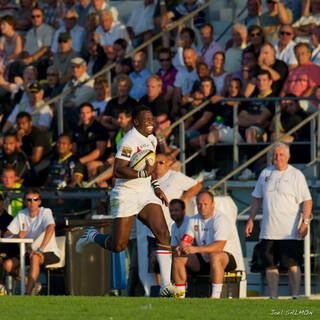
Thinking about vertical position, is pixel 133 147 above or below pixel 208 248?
above

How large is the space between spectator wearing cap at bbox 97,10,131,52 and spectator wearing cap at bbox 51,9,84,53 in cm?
78

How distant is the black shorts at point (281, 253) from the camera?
12648 millimetres

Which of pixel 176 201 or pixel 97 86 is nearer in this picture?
pixel 176 201

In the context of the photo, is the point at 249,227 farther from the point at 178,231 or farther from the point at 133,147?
the point at 133,147

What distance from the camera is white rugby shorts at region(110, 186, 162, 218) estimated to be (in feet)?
34.0

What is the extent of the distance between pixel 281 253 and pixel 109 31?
22.1 feet

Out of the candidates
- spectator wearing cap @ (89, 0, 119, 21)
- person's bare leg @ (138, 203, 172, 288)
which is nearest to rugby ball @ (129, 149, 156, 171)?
person's bare leg @ (138, 203, 172, 288)

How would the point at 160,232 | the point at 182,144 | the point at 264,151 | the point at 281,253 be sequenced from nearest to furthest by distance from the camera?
the point at 160,232 → the point at 281,253 → the point at 264,151 → the point at 182,144

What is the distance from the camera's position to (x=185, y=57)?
627 inches

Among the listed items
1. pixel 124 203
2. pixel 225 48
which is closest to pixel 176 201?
pixel 124 203

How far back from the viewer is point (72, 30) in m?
18.8

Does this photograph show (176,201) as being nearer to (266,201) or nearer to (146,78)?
(266,201)

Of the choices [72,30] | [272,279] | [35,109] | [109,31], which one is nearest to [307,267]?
[272,279]

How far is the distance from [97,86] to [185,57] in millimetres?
1622
